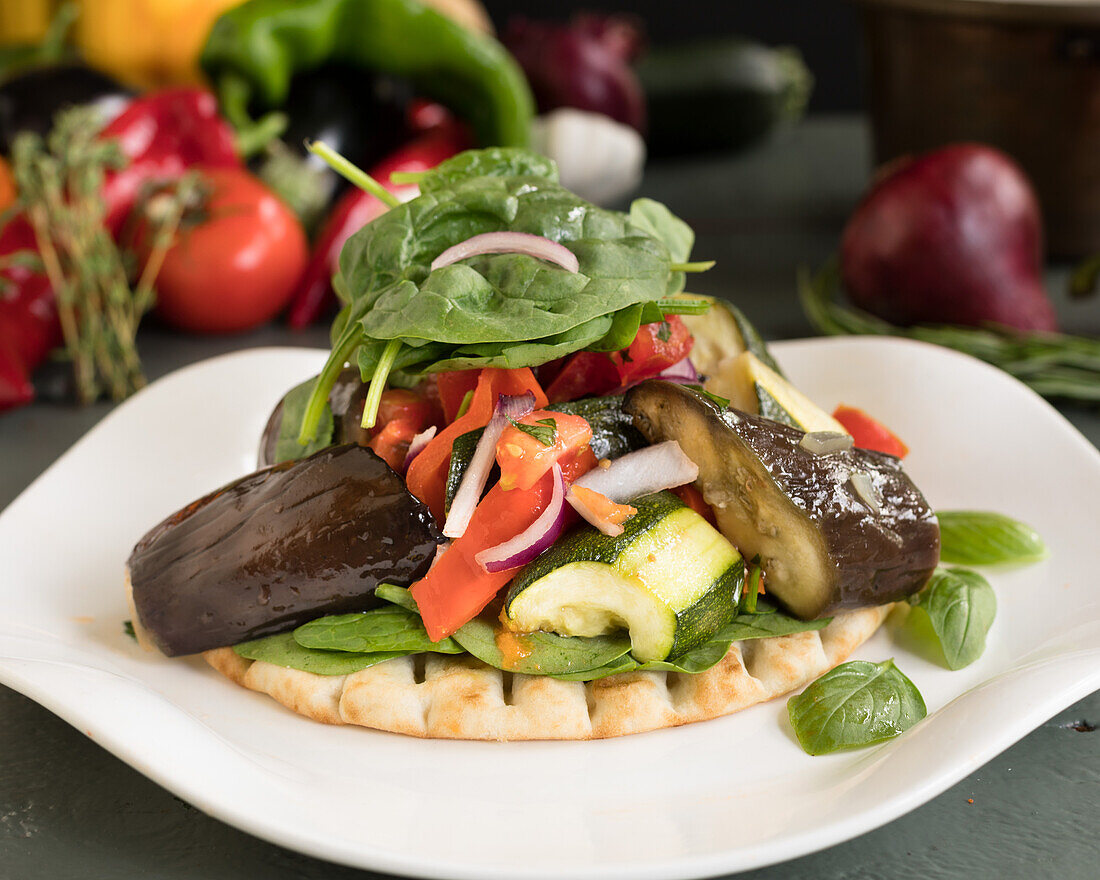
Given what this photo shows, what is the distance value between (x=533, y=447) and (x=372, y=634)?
0.52m

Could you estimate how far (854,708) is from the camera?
7.38 feet

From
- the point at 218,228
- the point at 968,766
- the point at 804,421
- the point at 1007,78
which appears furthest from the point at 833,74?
the point at 968,766

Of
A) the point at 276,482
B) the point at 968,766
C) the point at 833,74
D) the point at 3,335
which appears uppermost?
the point at 276,482

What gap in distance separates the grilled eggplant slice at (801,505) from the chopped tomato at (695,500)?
3 cm

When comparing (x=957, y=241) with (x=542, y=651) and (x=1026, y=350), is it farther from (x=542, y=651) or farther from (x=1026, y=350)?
(x=542, y=651)

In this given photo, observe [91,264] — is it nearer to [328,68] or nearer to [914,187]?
[328,68]

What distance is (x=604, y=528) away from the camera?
2355 mm

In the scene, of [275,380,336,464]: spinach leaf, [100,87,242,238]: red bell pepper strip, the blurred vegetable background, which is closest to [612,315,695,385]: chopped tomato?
[275,380,336,464]: spinach leaf

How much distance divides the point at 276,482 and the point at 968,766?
4.88ft

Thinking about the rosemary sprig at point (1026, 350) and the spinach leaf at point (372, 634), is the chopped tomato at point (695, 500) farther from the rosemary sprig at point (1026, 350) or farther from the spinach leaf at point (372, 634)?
the rosemary sprig at point (1026, 350)

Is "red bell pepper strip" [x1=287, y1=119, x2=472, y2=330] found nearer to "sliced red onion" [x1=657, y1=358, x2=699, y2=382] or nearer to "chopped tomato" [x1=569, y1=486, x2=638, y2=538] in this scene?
"sliced red onion" [x1=657, y1=358, x2=699, y2=382]

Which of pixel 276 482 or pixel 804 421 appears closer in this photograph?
pixel 276 482

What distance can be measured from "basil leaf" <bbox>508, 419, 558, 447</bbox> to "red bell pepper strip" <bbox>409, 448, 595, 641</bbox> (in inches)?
3.2

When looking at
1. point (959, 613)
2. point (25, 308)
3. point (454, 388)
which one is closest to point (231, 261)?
point (25, 308)
